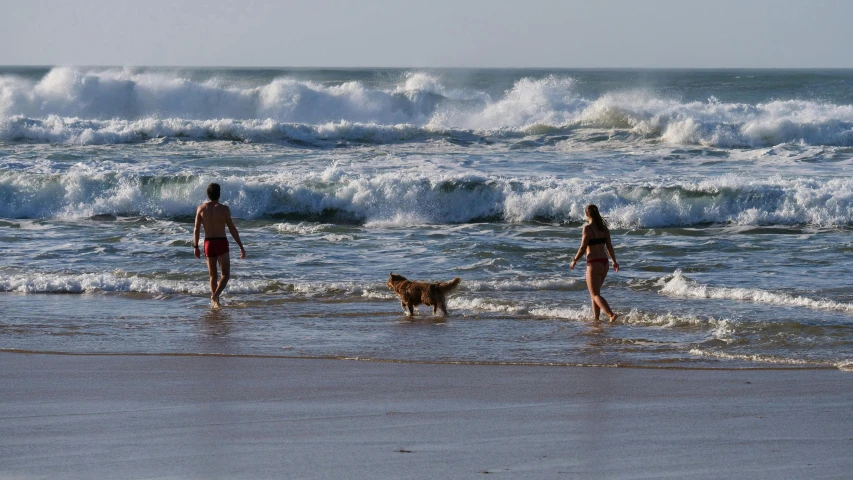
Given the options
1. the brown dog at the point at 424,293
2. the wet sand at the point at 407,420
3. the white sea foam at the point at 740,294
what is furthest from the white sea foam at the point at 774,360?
the brown dog at the point at 424,293

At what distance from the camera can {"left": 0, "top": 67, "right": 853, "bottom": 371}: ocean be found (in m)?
8.55

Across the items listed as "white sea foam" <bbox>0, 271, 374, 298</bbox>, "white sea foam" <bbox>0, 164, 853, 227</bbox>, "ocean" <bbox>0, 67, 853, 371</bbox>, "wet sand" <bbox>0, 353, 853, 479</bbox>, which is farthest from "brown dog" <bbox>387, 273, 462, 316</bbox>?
"white sea foam" <bbox>0, 164, 853, 227</bbox>

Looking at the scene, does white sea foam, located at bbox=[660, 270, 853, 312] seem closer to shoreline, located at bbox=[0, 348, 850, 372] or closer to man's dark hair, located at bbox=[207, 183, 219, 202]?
shoreline, located at bbox=[0, 348, 850, 372]

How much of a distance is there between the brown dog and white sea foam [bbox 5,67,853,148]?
1951cm

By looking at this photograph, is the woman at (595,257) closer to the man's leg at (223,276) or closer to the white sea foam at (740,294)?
the white sea foam at (740,294)

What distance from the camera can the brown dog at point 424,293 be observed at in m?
9.59

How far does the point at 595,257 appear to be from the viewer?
9617 mm

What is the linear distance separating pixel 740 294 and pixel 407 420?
6047 millimetres

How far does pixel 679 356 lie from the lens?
7.66 m

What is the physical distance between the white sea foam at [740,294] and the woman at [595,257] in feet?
4.62

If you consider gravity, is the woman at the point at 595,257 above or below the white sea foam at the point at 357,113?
below

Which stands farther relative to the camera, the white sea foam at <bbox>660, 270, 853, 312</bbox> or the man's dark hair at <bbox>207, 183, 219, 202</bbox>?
the man's dark hair at <bbox>207, 183, 219, 202</bbox>

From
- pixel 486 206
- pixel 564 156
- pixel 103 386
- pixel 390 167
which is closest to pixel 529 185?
pixel 486 206

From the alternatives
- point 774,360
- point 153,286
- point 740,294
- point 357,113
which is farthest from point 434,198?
point 357,113
